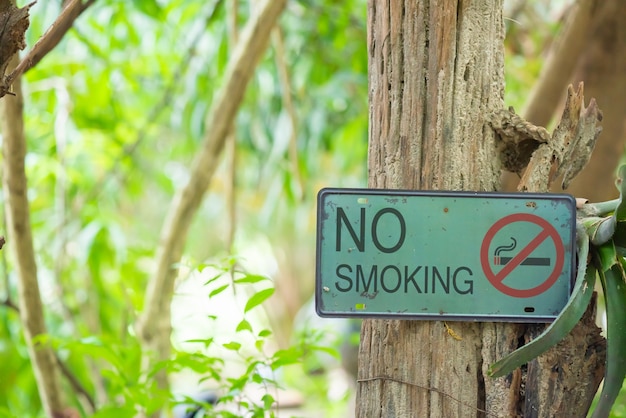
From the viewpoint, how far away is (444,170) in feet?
2.87

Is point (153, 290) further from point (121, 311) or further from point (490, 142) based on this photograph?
point (490, 142)

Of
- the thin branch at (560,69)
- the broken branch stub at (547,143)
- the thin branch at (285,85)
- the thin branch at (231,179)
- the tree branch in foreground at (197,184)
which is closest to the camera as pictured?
the broken branch stub at (547,143)

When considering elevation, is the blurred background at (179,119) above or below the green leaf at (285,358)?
above

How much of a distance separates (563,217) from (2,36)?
0.68m

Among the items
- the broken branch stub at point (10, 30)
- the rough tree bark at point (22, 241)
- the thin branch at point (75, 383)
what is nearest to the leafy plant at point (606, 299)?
the broken branch stub at point (10, 30)

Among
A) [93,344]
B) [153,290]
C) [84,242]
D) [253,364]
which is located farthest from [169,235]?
[253,364]

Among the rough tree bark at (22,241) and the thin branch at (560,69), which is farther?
the thin branch at (560,69)

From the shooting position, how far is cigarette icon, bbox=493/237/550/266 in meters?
0.85

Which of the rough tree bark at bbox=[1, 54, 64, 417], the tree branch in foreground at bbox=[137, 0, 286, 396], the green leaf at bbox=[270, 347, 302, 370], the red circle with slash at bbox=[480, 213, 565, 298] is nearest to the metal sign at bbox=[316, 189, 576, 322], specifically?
the red circle with slash at bbox=[480, 213, 565, 298]

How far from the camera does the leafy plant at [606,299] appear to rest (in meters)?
0.79

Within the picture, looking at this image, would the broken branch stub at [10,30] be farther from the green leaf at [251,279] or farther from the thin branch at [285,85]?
the thin branch at [285,85]

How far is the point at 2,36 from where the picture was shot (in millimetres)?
776

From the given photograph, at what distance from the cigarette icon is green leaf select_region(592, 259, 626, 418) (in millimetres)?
70

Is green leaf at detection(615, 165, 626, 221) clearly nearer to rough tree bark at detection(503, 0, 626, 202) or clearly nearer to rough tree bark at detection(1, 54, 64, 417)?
rough tree bark at detection(1, 54, 64, 417)
